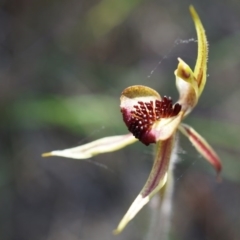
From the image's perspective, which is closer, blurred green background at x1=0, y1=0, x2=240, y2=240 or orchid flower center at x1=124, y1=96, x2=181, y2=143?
orchid flower center at x1=124, y1=96, x2=181, y2=143

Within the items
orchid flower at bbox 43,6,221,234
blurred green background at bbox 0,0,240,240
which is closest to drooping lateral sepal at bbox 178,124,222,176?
orchid flower at bbox 43,6,221,234

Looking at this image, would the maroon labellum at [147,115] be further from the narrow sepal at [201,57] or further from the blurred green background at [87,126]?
the blurred green background at [87,126]

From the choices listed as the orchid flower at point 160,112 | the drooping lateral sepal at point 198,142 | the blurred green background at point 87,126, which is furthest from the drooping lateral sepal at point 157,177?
the blurred green background at point 87,126

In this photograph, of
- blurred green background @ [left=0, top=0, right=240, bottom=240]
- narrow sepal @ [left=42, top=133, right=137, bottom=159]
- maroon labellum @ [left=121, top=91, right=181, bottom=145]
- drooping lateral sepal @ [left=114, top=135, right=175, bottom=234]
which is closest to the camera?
drooping lateral sepal @ [left=114, top=135, right=175, bottom=234]

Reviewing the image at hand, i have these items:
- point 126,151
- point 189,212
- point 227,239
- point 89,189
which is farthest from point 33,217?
point 227,239

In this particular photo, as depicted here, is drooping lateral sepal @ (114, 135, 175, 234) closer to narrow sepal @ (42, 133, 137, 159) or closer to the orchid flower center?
the orchid flower center

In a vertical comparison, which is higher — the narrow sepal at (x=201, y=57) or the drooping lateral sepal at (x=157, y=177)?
the narrow sepal at (x=201, y=57)

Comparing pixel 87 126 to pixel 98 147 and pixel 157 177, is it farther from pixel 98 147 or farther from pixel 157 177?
pixel 157 177
